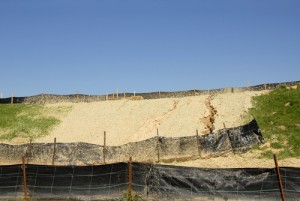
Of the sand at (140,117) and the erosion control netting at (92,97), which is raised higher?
the erosion control netting at (92,97)

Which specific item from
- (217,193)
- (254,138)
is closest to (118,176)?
(217,193)

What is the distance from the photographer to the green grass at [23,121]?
42378 millimetres

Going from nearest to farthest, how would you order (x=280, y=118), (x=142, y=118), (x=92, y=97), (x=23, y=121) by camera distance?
(x=280, y=118)
(x=142, y=118)
(x=23, y=121)
(x=92, y=97)

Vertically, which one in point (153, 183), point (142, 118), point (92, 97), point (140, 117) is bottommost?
point (153, 183)

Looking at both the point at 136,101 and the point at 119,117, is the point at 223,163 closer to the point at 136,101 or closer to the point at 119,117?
the point at 119,117

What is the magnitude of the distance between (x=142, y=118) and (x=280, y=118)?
1549cm

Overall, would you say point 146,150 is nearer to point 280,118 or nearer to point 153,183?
point 153,183

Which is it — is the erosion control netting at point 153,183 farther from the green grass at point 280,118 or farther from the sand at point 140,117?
the sand at point 140,117

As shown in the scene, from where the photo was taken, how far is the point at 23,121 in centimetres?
4697

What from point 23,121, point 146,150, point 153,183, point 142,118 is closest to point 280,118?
point 146,150

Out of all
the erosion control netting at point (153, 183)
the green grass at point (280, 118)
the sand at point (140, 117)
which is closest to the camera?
the erosion control netting at point (153, 183)

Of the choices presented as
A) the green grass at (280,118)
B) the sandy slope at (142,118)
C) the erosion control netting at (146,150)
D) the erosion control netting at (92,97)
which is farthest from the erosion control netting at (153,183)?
the erosion control netting at (92,97)

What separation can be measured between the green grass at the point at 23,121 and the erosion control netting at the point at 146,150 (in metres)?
13.0

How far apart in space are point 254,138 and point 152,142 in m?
8.31
